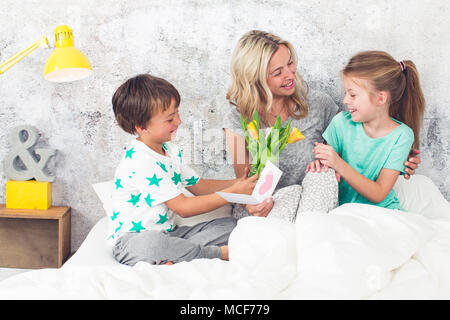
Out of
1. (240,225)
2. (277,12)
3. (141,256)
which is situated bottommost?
(141,256)

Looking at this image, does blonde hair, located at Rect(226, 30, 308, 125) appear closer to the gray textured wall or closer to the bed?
the gray textured wall

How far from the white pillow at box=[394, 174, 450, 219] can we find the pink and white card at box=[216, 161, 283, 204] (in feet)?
2.32

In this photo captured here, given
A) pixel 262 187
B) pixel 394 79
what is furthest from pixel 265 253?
pixel 394 79

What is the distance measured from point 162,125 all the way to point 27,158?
0.92 metres

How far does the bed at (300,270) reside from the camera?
1128mm

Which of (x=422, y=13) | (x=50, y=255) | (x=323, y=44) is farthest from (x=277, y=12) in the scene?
(x=50, y=255)

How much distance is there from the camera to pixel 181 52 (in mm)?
2266

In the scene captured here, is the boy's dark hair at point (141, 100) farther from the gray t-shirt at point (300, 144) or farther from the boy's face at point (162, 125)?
the gray t-shirt at point (300, 144)

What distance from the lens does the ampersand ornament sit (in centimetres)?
223

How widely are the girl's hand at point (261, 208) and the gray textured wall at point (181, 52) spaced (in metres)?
0.62

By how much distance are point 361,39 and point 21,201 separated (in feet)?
6.28

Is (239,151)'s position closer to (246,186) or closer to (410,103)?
(246,186)

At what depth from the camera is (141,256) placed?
1554 millimetres
